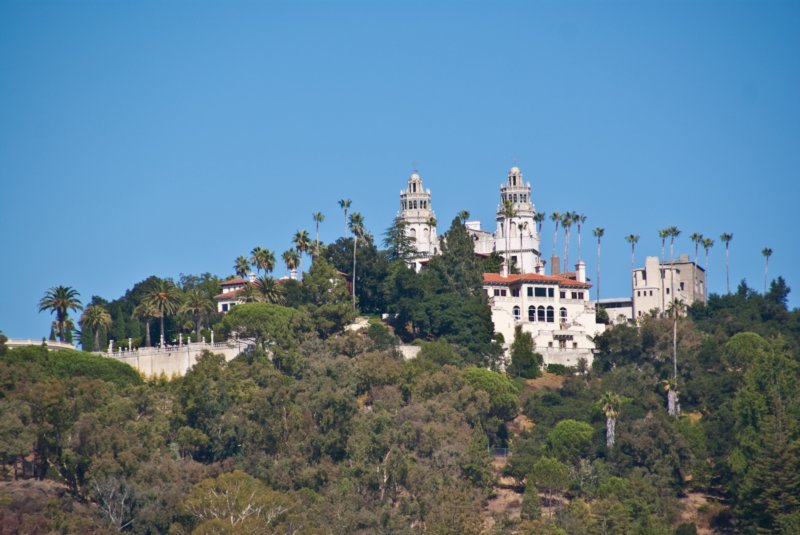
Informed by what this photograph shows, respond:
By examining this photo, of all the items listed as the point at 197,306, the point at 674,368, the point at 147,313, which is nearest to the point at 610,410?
the point at 674,368

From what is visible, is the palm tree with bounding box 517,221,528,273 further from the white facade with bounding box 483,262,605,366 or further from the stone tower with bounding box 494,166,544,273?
the white facade with bounding box 483,262,605,366

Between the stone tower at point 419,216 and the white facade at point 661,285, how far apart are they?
1802 centimetres

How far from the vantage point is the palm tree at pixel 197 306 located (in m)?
132

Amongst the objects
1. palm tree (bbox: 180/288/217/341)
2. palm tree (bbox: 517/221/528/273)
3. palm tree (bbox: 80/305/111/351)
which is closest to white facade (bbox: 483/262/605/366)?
palm tree (bbox: 517/221/528/273)

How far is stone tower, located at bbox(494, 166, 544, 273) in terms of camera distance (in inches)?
6186

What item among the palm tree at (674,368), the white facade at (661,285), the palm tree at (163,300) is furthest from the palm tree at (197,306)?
the white facade at (661,285)

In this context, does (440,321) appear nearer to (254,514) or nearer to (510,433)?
(510,433)

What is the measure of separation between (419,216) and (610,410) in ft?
156

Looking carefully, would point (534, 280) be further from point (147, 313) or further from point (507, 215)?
point (147, 313)

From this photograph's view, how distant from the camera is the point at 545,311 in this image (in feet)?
465

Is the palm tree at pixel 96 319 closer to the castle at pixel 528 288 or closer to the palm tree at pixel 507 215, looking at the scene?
the castle at pixel 528 288

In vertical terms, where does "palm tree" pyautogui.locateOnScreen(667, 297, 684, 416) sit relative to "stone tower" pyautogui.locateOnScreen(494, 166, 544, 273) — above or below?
below

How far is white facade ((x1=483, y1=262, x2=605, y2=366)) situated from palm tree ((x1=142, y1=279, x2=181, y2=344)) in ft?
81.0

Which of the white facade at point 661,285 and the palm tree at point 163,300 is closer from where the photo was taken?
the palm tree at point 163,300
